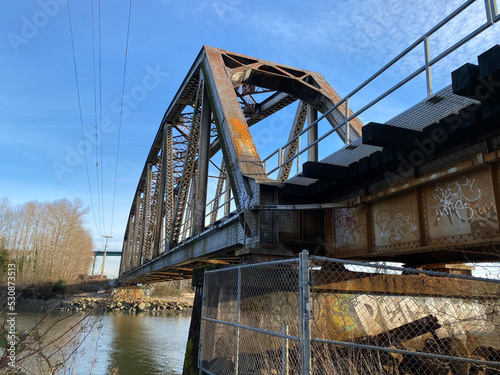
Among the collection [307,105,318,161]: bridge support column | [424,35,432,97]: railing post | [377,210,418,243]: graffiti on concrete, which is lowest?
[377,210,418,243]: graffiti on concrete

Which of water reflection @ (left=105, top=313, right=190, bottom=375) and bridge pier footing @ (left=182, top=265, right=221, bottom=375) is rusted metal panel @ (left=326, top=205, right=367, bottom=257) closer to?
bridge pier footing @ (left=182, top=265, right=221, bottom=375)

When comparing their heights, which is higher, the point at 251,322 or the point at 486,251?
the point at 486,251

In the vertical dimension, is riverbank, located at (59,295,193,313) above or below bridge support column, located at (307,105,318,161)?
below

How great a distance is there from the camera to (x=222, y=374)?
280 inches

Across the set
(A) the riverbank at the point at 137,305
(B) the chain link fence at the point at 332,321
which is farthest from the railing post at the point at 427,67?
(A) the riverbank at the point at 137,305

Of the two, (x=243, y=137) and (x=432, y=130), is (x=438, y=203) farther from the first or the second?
(x=243, y=137)

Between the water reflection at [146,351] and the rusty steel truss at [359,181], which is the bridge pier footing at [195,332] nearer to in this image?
the rusty steel truss at [359,181]

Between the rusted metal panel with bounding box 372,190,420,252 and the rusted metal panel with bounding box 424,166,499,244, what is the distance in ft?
1.02

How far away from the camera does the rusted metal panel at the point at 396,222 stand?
634 centimetres

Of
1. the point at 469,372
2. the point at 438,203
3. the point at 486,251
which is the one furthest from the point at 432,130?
the point at 469,372

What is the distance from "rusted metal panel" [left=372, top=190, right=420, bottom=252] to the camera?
6.34 meters

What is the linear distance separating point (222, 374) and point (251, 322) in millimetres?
1116

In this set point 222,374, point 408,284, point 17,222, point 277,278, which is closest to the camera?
point 222,374

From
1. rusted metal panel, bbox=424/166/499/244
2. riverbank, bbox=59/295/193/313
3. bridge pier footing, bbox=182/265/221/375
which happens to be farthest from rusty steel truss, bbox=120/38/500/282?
riverbank, bbox=59/295/193/313
